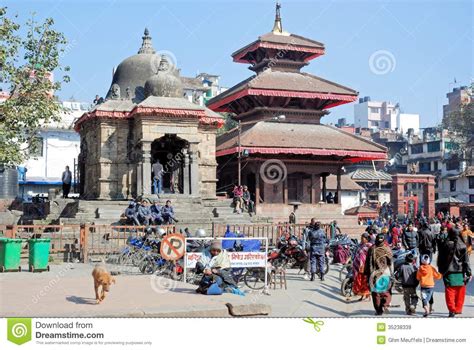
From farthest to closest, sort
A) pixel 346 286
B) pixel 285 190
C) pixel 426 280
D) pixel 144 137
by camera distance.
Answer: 1. pixel 285 190
2. pixel 144 137
3. pixel 346 286
4. pixel 426 280

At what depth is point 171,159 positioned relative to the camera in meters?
28.8

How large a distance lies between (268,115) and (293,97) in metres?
A: 1.80

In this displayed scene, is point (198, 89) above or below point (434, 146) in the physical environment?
above

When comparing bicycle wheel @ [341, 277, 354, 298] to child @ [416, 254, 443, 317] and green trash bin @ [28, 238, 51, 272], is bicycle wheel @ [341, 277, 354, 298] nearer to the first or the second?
child @ [416, 254, 443, 317]

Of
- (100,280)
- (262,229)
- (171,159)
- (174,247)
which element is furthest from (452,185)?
(100,280)

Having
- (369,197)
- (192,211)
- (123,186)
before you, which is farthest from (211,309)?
(369,197)

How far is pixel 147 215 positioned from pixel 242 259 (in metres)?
8.29

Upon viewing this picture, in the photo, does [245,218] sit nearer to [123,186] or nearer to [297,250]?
[123,186]

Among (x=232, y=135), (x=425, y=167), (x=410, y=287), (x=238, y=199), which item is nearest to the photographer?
(x=410, y=287)

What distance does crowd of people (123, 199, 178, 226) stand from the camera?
20.6 meters

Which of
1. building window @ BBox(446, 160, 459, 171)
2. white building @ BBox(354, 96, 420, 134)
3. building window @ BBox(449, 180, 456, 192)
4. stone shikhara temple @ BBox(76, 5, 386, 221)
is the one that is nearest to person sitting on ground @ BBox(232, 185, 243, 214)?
stone shikhara temple @ BBox(76, 5, 386, 221)

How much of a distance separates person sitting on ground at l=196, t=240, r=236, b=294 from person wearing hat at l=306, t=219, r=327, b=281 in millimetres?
3171

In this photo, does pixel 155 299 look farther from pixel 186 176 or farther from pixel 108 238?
pixel 186 176

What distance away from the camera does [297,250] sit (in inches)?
630
